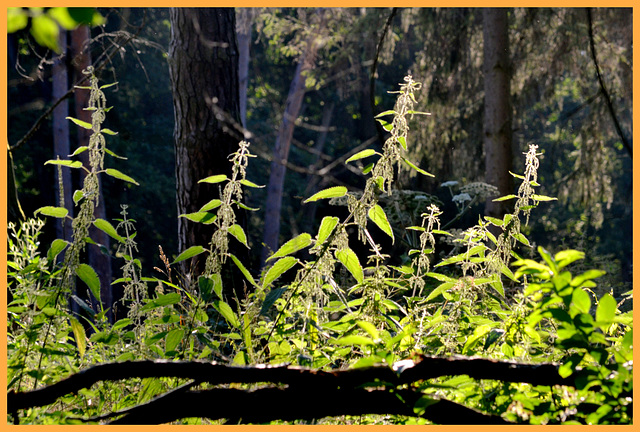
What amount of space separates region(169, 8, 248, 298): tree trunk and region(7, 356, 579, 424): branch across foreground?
2.74 m

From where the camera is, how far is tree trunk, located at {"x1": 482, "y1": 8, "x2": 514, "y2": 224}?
7.10 m

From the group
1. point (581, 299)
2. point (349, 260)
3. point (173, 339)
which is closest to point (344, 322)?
point (349, 260)

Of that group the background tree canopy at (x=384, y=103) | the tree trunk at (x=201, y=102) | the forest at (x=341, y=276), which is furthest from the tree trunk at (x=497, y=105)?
the tree trunk at (x=201, y=102)

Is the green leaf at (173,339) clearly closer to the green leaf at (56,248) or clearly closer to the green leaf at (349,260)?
the green leaf at (56,248)

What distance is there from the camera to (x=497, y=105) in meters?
7.29

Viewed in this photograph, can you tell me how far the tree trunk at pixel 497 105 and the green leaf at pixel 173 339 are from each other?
19.1 ft

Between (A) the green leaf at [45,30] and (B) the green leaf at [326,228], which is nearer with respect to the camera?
(A) the green leaf at [45,30]

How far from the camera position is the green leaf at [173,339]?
1705mm

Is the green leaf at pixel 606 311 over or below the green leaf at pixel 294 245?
below

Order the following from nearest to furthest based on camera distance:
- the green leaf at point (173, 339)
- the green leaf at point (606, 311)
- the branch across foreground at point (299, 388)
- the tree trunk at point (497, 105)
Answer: the green leaf at point (606, 311) → the branch across foreground at point (299, 388) → the green leaf at point (173, 339) → the tree trunk at point (497, 105)

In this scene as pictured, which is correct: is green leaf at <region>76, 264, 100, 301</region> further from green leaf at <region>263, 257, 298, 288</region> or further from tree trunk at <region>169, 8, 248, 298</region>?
tree trunk at <region>169, 8, 248, 298</region>

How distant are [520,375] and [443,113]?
826 cm

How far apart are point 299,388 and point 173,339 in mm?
568

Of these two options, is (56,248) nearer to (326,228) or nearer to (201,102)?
(326,228)
